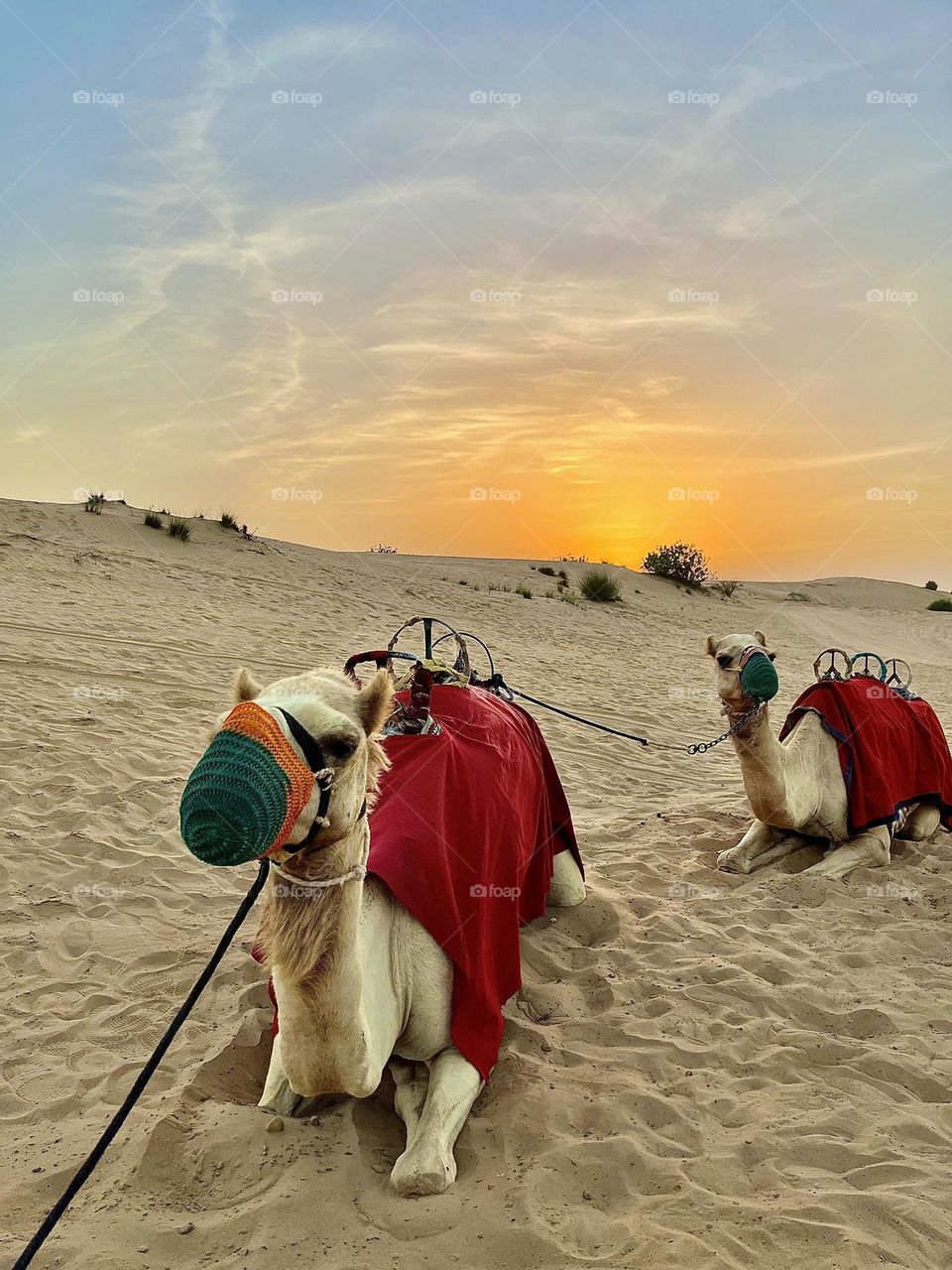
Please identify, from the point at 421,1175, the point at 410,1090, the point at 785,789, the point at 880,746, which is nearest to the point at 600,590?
the point at 880,746

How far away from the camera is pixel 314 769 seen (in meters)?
2.21

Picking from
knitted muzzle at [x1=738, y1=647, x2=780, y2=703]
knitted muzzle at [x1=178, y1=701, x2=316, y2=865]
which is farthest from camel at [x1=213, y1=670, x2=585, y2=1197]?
knitted muzzle at [x1=738, y1=647, x2=780, y2=703]

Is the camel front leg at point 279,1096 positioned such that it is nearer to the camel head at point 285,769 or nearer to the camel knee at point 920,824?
the camel head at point 285,769

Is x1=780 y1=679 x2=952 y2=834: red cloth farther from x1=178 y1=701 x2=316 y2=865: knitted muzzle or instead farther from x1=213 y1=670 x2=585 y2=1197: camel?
x1=178 y1=701 x2=316 y2=865: knitted muzzle

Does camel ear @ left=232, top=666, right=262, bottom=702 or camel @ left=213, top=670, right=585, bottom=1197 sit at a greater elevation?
camel ear @ left=232, top=666, right=262, bottom=702

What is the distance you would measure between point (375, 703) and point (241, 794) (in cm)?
48

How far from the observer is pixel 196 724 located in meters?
8.39

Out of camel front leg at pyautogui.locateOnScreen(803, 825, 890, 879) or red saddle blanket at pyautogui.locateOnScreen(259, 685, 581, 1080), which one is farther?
camel front leg at pyautogui.locateOnScreen(803, 825, 890, 879)

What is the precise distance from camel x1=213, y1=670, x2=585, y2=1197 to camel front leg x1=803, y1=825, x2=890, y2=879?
351 cm

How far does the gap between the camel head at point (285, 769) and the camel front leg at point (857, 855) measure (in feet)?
14.0

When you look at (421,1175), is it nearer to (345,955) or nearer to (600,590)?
(345,955)

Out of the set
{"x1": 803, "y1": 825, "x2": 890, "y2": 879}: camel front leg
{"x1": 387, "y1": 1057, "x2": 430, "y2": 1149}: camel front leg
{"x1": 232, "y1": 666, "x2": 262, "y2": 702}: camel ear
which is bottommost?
{"x1": 387, "y1": 1057, "x2": 430, "y2": 1149}: camel front leg

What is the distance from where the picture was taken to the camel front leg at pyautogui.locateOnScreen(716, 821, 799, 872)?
602 centimetres

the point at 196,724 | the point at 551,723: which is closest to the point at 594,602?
the point at 551,723
